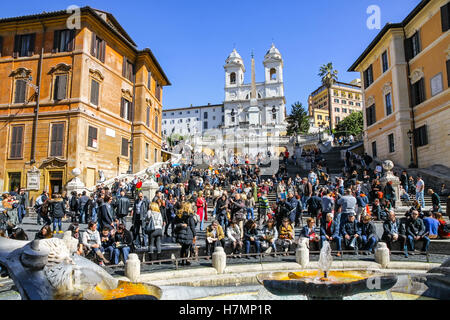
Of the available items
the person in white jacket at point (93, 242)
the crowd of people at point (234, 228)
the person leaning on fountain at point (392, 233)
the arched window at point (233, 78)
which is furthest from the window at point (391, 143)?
the arched window at point (233, 78)

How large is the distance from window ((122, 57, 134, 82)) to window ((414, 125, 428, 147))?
2481 centimetres

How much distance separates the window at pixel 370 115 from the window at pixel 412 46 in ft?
18.7

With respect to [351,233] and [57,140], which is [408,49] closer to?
[351,233]

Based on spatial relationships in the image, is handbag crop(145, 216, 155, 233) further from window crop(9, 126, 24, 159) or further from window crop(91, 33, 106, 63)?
window crop(91, 33, 106, 63)

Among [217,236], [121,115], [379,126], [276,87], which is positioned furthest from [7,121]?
[276,87]

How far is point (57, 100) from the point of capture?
74.5 ft

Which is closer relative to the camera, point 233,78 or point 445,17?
point 445,17

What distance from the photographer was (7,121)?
23.2 m

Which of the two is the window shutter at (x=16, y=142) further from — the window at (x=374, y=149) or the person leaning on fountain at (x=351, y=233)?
the window at (x=374, y=149)

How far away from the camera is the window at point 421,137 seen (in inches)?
815

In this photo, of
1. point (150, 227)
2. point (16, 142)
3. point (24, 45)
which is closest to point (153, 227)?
point (150, 227)

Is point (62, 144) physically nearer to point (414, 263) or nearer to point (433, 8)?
point (414, 263)

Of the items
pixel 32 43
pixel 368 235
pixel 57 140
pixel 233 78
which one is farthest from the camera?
pixel 233 78

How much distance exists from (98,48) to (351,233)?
24.0 meters
